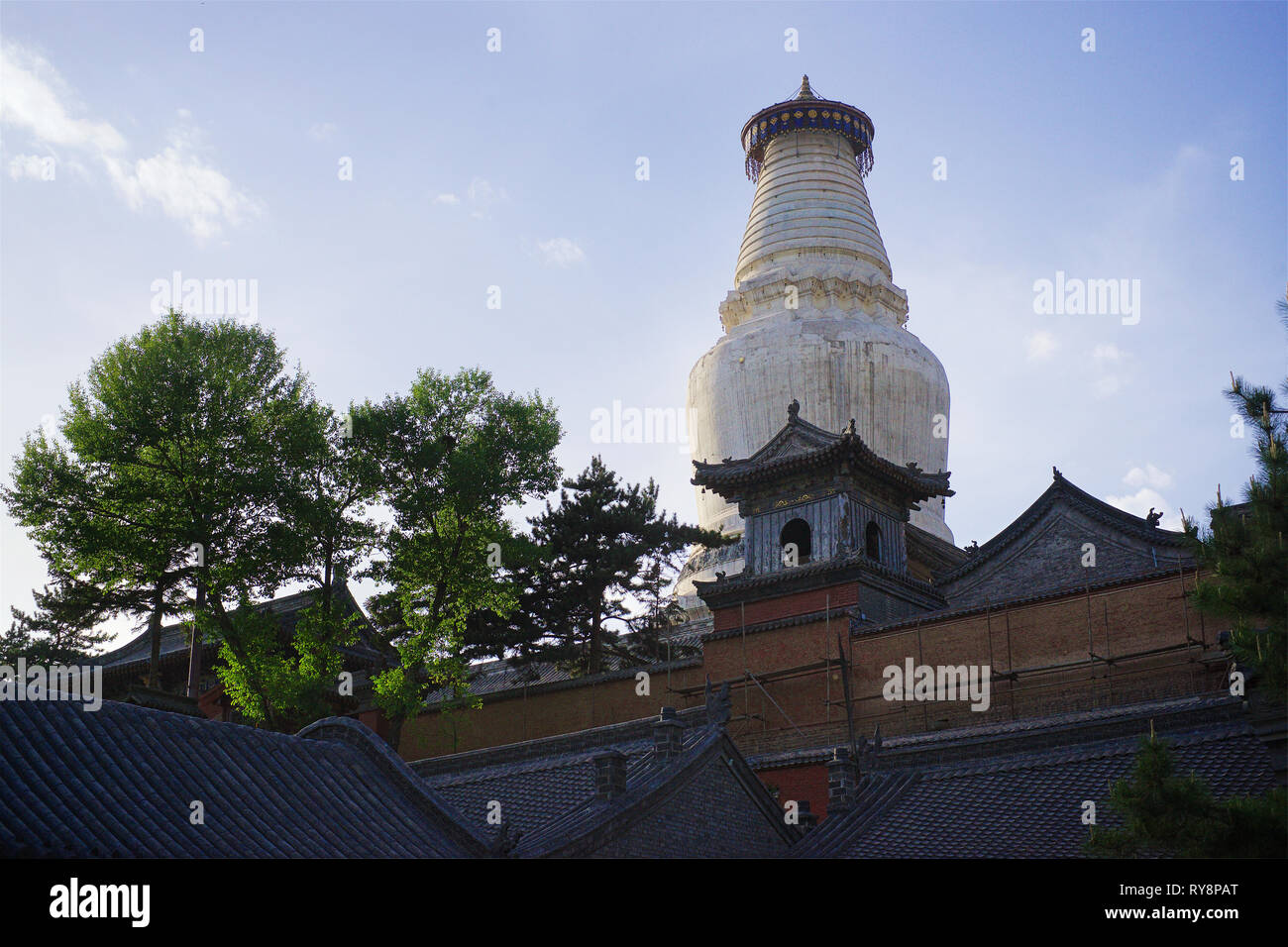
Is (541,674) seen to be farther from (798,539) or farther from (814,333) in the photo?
(814,333)

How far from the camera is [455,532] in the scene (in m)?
27.2

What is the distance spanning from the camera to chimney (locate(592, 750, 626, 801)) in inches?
694

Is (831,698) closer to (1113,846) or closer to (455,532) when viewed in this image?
(455,532)

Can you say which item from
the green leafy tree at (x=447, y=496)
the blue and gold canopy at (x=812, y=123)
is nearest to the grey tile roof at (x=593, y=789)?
the green leafy tree at (x=447, y=496)

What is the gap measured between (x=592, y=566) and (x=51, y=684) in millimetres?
11953

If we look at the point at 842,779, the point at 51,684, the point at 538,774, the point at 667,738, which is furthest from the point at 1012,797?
the point at 51,684

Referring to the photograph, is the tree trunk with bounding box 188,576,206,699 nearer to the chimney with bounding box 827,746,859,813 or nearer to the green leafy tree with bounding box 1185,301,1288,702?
the chimney with bounding box 827,746,859,813

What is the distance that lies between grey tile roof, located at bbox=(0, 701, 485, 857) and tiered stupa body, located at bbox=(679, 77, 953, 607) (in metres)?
23.9

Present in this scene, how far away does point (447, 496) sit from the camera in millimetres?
26812
